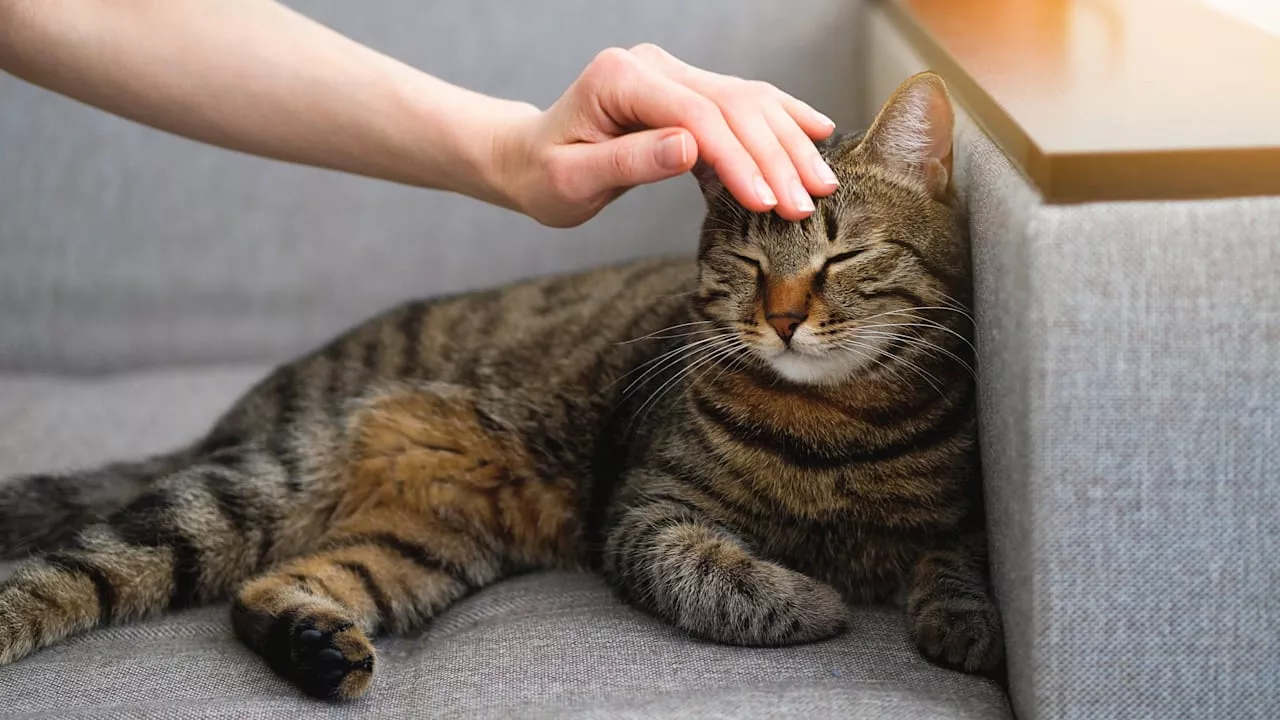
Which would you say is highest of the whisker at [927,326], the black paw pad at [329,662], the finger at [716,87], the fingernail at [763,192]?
the finger at [716,87]

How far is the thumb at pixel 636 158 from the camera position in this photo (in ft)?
3.26

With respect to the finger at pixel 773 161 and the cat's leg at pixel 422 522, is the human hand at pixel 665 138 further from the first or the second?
the cat's leg at pixel 422 522

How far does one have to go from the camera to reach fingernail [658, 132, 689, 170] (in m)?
0.99

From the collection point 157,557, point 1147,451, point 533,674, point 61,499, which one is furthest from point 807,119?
point 61,499

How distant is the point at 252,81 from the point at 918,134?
2.29 ft

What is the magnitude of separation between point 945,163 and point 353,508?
0.79m

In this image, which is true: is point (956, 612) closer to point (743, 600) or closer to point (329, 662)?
point (743, 600)

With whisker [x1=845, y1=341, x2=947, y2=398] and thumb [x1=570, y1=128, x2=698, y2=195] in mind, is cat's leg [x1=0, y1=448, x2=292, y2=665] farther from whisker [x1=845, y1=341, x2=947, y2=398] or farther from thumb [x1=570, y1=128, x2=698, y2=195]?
whisker [x1=845, y1=341, x2=947, y2=398]

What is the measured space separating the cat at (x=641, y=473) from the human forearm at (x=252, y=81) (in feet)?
0.95

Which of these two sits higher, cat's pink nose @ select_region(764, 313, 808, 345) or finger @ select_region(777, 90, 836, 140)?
finger @ select_region(777, 90, 836, 140)

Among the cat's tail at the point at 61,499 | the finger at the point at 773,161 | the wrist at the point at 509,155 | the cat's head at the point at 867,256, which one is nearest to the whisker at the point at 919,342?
the cat's head at the point at 867,256

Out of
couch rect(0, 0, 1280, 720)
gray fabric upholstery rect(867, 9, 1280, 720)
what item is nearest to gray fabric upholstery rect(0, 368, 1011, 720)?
couch rect(0, 0, 1280, 720)

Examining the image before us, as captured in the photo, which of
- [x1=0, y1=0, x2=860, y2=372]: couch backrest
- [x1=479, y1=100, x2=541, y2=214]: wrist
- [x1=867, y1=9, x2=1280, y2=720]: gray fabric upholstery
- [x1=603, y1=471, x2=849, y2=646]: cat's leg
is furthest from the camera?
[x1=0, y1=0, x2=860, y2=372]: couch backrest

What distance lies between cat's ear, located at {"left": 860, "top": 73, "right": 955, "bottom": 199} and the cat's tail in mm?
894
